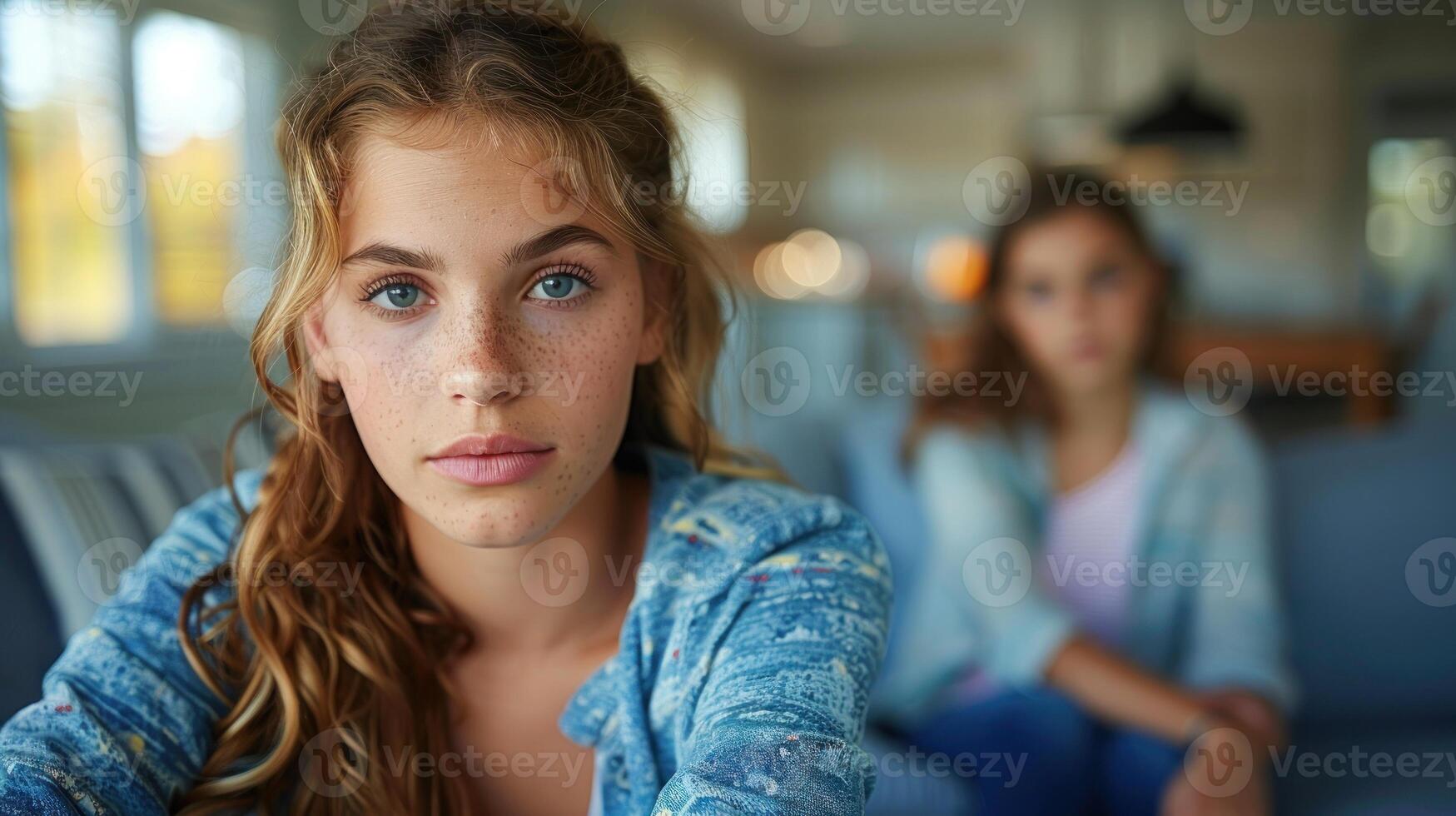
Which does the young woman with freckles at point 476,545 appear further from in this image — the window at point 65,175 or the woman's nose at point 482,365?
the window at point 65,175

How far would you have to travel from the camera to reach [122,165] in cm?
313

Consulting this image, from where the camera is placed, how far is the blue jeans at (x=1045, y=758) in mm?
1534

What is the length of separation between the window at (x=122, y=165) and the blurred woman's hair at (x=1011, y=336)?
196cm

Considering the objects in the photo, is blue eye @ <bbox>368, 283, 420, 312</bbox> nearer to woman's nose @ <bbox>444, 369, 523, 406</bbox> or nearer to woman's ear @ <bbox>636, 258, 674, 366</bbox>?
woman's nose @ <bbox>444, 369, 523, 406</bbox>

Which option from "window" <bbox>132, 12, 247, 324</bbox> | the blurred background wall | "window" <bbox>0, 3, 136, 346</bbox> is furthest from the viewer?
"window" <bbox>132, 12, 247, 324</bbox>

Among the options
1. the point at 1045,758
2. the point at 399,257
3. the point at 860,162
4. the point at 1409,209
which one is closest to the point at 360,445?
the point at 399,257

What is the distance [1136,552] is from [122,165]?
2.91 metres

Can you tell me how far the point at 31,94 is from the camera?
2838mm

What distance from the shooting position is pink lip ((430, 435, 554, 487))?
0.75 m

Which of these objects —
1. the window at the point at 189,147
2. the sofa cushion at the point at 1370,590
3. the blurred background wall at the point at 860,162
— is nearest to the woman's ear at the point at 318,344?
the blurred background wall at the point at 860,162

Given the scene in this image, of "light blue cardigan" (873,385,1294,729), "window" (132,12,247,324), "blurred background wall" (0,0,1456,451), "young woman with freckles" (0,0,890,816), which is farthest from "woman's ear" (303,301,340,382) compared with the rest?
"window" (132,12,247,324)

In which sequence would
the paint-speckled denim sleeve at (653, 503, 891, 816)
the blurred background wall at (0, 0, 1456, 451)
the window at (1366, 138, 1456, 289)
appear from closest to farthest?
1. the paint-speckled denim sleeve at (653, 503, 891, 816)
2. the blurred background wall at (0, 0, 1456, 451)
3. the window at (1366, 138, 1456, 289)

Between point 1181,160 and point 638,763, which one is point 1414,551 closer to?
point 638,763

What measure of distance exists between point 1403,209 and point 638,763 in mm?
7270
